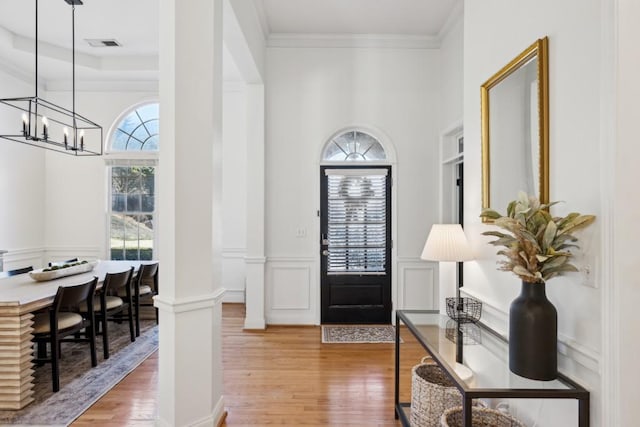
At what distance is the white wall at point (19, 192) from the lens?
16.3 feet

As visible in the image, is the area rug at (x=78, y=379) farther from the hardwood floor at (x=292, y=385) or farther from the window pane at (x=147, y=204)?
the window pane at (x=147, y=204)

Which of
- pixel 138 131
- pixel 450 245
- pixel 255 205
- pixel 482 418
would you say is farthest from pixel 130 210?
pixel 482 418

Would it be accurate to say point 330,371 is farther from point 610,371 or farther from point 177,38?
point 177,38

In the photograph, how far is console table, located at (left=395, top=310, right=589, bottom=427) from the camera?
4.34 ft

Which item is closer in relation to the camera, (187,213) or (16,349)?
(187,213)

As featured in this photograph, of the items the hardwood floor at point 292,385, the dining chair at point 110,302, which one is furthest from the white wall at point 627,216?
the dining chair at point 110,302

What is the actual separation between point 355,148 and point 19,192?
495 centimetres

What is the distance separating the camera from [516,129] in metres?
1.85

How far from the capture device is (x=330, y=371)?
10.2 ft

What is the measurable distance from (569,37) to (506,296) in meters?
1.26

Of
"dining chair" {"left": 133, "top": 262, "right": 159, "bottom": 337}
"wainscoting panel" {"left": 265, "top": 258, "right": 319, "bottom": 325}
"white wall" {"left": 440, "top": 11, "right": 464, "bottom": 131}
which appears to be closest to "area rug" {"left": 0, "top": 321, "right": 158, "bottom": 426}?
"dining chair" {"left": 133, "top": 262, "right": 159, "bottom": 337}

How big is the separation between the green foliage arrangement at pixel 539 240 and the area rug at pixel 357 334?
2673 mm

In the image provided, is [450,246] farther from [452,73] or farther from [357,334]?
[452,73]

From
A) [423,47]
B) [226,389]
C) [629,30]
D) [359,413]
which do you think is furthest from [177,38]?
[423,47]
